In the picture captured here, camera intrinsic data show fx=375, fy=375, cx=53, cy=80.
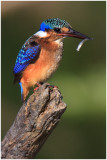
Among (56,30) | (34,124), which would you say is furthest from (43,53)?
(34,124)

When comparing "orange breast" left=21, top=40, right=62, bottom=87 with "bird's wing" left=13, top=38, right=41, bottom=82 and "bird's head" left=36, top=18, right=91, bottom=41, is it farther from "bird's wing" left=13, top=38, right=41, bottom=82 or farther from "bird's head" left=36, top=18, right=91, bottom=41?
"bird's head" left=36, top=18, right=91, bottom=41

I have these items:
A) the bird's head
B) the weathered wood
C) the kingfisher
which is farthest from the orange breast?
the weathered wood

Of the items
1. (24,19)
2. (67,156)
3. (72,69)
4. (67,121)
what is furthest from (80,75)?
(24,19)

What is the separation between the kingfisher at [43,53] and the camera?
418 centimetres

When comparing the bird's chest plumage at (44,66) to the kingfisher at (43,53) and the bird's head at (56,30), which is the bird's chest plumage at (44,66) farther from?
the bird's head at (56,30)

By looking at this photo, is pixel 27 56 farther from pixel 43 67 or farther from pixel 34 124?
pixel 34 124

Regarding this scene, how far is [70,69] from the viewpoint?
5.93m

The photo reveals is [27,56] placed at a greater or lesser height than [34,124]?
greater

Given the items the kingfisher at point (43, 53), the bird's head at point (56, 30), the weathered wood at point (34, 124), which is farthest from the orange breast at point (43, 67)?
the weathered wood at point (34, 124)

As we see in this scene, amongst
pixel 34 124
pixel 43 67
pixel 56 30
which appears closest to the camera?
pixel 34 124

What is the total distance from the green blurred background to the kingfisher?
1047 mm

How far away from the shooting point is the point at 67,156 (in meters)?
6.00

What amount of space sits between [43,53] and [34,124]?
1.03 metres

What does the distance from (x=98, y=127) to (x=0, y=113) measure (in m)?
1.63
